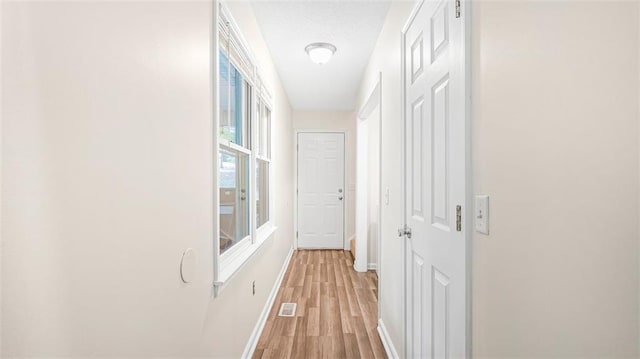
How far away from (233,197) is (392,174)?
3.51 feet

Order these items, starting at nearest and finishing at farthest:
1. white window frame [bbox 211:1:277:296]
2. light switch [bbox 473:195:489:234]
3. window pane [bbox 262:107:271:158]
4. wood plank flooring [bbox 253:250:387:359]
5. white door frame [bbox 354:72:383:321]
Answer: light switch [bbox 473:195:489:234] < white window frame [bbox 211:1:277:296] < wood plank flooring [bbox 253:250:387:359] < white door frame [bbox 354:72:383:321] < window pane [bbox 262:107:271:158]

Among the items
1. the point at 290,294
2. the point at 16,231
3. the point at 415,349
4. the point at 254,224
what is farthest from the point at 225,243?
the point at 290,294

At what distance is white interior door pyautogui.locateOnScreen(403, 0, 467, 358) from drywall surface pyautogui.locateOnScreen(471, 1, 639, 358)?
0.12m

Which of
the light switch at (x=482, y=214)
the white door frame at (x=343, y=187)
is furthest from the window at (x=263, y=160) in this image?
the white door frame at (x=343, y=187)

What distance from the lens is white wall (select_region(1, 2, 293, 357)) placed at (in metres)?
0.55

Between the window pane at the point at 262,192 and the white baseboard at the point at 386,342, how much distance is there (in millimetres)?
1318

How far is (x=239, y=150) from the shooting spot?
2080 mm

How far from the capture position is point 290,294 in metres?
3.36

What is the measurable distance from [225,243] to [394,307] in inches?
46.6

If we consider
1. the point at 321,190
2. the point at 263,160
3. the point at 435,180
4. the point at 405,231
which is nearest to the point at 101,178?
the point at 435,180

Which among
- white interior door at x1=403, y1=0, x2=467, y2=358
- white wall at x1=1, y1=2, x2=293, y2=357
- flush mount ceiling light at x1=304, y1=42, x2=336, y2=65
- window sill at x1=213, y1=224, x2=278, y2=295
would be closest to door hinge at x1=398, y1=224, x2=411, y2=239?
white interior door at x1=403, y1=0, x2=467, y2=358

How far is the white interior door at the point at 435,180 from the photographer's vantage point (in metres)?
1.11

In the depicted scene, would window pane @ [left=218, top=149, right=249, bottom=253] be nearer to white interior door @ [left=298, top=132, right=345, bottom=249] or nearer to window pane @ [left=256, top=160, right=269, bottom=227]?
window pane @ [left=256, top=160, right=269, bottom=227]

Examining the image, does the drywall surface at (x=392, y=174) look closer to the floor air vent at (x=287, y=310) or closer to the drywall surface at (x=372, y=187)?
the floor air vent at (x=287, y=310)
